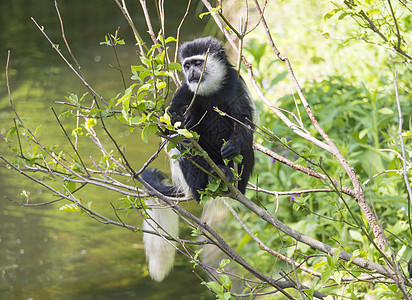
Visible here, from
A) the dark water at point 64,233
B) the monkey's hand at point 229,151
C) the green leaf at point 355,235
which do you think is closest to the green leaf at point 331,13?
the monkey's hand at point 229,151

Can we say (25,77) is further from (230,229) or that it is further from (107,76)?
(230,229)

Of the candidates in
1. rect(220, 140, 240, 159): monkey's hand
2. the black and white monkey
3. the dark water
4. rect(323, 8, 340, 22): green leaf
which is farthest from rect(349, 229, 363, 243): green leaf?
rect(323, 8, 340, 22): green leaf

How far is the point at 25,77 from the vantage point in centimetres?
666

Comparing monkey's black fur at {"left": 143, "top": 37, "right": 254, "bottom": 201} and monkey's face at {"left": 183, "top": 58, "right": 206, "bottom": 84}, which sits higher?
monkey's face at {"left": 183, "top": 58, "right": 206, "bottom": 84}

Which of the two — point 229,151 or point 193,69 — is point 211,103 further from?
point 229,151

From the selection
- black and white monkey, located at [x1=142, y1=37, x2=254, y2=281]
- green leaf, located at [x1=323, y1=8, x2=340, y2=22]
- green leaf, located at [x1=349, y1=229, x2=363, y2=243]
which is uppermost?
green leaf, located at [x1=323, y1=8, x2=340, y2=22]

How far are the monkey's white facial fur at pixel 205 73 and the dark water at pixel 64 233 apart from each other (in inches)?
31.3

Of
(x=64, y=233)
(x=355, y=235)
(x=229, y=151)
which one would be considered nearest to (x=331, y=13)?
(x=229, y=151)

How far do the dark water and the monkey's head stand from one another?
0.80 meters

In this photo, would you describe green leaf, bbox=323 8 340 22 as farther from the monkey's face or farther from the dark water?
the dark water

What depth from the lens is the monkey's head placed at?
2572mm

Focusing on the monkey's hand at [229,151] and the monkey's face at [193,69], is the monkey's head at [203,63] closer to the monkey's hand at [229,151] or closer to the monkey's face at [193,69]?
the monkey's face at [193,69]

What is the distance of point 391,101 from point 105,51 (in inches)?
172

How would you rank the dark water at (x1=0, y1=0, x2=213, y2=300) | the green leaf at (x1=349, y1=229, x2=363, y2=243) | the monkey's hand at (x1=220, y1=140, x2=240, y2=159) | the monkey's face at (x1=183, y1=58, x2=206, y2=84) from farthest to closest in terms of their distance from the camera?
1. the dark water at (x1=0, y1=0, x2=213, y2=300)
2. the green leaf at (x1=349, y1=229, x2=363, y2=243)
3. the monkey's face at (x1=183, y1=58, x2=206, y2=84)
4. the monkey's hand at (x1=220, y1=140, x2=240, y2=159)
